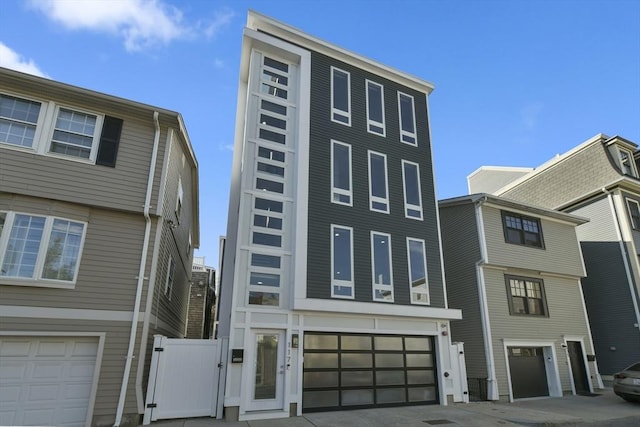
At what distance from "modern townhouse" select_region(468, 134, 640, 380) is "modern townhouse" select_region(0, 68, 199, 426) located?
1802 centimetres

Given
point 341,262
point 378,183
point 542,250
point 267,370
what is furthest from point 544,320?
point 267,370

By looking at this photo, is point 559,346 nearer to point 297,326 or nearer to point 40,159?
point 297,326

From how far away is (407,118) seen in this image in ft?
46.8

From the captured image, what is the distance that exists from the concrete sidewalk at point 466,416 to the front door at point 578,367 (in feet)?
8.87

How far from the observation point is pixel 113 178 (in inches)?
354

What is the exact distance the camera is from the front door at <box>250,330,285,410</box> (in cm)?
932

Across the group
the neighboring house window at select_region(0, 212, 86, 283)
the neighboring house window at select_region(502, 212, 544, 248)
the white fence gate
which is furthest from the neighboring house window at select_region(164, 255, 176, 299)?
the neighboring house window at select_region(502, 212, 544, 248)

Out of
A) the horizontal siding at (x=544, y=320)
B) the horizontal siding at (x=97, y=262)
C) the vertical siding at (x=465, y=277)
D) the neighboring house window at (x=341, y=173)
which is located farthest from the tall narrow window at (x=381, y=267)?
the horizontal siding at (x=97, y=262)

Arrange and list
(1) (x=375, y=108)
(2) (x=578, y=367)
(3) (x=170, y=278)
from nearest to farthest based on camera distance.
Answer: (3) (x=170, y=278), (1) (x=375, y=108), (2) (x=578, y=367)

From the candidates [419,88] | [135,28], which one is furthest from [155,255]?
[419,88]

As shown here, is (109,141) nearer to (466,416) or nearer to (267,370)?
(267,370)

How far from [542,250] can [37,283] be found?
16.6 metres

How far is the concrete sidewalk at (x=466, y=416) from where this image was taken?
866 centimetres

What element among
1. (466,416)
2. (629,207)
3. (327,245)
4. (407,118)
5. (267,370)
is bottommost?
(466,416)
